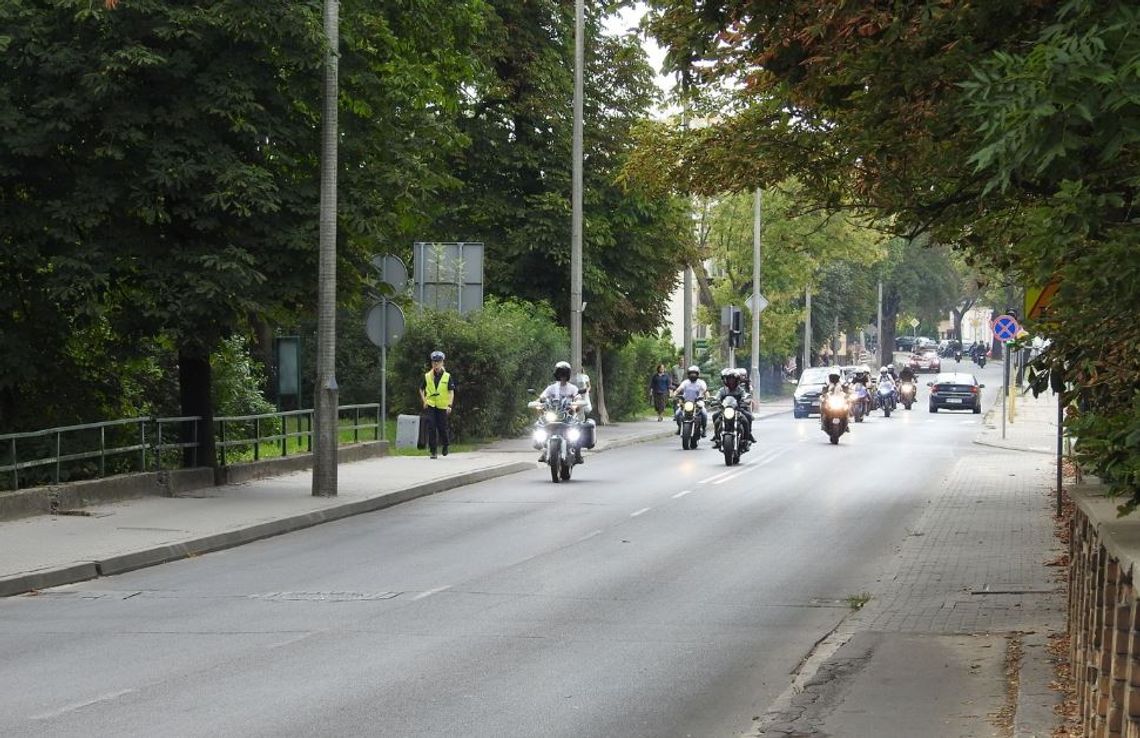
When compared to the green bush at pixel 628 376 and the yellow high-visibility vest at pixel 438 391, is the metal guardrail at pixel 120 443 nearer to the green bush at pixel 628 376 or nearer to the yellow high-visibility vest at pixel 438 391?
the yellow high-visibility vest at pixel 438 391

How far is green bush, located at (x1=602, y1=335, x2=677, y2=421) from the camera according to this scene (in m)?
51.0

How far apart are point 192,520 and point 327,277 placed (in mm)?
4144

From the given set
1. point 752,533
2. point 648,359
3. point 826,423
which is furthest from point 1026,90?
point 648,359

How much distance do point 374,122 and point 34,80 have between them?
15.6 ft

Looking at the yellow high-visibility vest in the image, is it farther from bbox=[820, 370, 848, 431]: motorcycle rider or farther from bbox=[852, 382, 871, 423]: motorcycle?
bbox=[852, 382, 871, 423]: motorcycle

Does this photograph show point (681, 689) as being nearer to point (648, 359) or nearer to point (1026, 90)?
point (1026, 90)

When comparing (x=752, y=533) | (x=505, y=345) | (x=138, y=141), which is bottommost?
(x=752, y=533)

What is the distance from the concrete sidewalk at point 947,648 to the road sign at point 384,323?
1131 centimetres

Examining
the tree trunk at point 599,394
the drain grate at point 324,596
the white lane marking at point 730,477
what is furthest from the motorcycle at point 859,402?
the drain grate at point 324,596

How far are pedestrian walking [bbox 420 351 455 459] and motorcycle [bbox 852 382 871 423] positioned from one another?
2604cm

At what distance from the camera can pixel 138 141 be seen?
67.9 ft

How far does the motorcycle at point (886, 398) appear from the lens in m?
64.2

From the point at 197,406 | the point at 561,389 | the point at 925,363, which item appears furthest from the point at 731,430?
the point at 925,363

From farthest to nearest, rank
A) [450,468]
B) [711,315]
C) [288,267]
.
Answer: [711,315], [450,468], [288,267]
